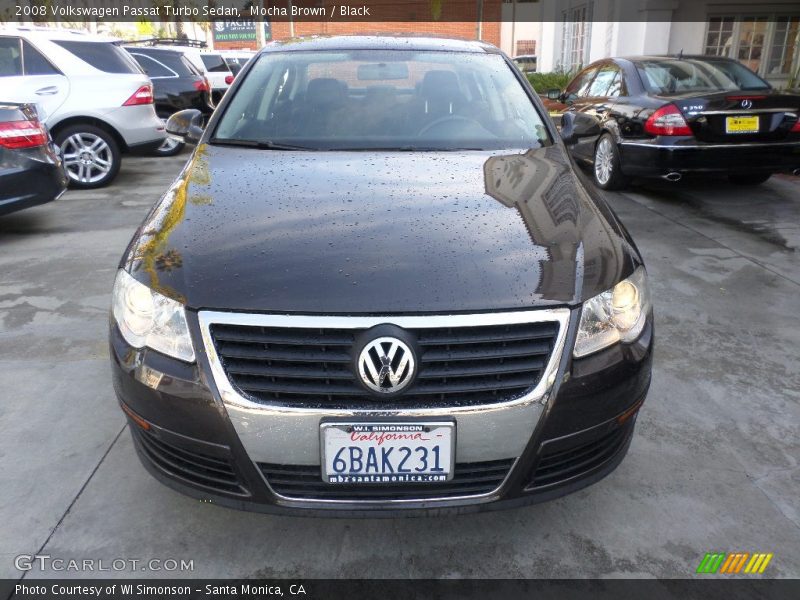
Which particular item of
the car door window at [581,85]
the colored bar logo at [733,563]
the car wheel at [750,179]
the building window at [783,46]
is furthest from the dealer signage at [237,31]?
the colored bar logo at [733,563]

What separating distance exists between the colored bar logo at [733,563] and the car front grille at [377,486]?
2.54 feet

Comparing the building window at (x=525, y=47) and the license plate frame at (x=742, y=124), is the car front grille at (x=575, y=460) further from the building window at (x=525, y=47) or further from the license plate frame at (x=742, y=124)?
the building window at (x=525, y=47)

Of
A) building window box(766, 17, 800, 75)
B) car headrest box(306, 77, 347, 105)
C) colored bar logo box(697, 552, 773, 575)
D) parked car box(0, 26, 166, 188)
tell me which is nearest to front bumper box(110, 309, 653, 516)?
colored bar logo box(697, 552, 773, 575)

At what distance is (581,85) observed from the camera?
28.7 ft

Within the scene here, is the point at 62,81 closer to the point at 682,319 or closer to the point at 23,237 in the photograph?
the point at 23,237

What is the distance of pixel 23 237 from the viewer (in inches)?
227

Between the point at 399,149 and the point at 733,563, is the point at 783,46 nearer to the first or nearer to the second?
the point at 399,149

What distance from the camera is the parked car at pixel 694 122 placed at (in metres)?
6.24

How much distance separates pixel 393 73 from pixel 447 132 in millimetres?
507

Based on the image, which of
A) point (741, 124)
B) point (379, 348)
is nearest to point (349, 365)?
point (379, 348)

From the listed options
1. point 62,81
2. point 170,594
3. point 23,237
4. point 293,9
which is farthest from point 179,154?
point 293,9

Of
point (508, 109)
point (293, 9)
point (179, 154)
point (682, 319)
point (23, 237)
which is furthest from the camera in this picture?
point (293, 9)

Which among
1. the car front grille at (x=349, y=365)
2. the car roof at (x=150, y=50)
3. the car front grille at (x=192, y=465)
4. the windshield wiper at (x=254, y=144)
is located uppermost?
the car roof at (x=150, y=50)

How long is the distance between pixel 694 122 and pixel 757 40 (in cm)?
967
